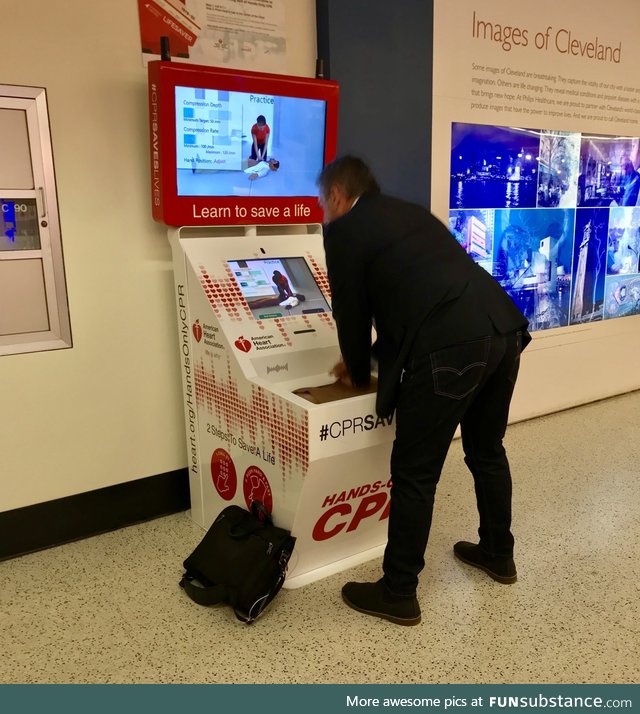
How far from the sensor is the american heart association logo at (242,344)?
2435 mm

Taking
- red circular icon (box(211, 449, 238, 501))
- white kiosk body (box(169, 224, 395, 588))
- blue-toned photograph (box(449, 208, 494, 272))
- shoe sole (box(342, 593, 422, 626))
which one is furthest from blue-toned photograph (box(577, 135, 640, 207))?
shoe sole (box(342, 593, 422, 626))

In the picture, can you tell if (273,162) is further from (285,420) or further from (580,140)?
(580,140)

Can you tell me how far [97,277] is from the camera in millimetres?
2729

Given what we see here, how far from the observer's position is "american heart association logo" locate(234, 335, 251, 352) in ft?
7.99

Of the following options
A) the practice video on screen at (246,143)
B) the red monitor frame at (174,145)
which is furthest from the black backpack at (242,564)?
the practice video on screen at (246,143)

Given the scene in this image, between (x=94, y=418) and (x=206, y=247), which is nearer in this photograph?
(x=206, y=247)

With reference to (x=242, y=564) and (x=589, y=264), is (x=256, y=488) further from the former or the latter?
(x=589, y=264)

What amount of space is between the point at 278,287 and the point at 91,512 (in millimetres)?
1316

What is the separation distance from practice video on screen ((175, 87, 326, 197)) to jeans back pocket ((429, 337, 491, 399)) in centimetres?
123

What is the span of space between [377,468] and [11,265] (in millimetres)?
1642

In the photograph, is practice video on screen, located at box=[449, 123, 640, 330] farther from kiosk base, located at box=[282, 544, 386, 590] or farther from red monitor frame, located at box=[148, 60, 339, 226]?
kiosk base, located at box=[282, 544, 386, 590]

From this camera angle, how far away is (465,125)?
365cm
